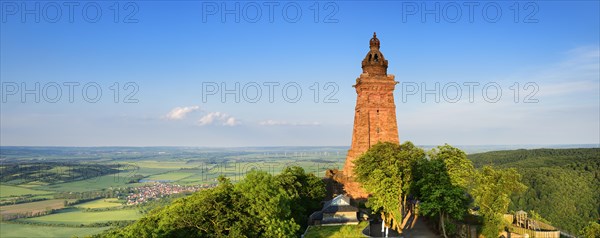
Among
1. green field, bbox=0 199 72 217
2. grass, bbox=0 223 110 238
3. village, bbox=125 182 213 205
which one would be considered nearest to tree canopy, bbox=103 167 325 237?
grass, bbox=0 223 110 238

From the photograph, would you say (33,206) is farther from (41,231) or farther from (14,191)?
(41,231)

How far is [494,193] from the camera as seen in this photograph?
30.2 meters

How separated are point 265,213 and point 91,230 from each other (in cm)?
7304

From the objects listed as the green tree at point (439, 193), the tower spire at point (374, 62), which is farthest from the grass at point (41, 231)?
the green tree at point (439, 193)

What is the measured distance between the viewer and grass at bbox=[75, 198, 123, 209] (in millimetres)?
110125

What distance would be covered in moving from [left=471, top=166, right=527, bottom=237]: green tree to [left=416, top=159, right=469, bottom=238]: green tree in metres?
1.61

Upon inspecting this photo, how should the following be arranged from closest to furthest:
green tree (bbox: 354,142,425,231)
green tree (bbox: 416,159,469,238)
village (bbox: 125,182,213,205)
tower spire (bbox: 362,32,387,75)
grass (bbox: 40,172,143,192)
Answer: green tree (bbox: 354,142,425,231)
green tree (bbox: 416,159,469,238)
tower spire (bbox: 362,32,387,75)
village (bbox: 125,182,213,205)
grass (bbox: 40,172,143,192)

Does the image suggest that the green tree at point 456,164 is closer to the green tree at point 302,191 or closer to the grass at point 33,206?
the green tree at point 302,191

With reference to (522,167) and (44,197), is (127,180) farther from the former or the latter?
(522,167)

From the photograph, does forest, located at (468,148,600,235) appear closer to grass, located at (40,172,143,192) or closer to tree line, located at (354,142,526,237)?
tree line, located at (354,142,526,237)

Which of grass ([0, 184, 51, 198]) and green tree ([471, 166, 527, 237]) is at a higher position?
green tree ([471, 166, 527, 237])

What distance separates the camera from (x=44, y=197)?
120750 mm

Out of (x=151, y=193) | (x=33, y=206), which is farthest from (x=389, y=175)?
(x=33, y=206)

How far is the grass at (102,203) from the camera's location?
4336 inches
